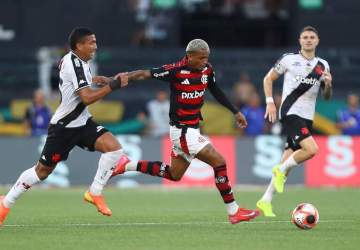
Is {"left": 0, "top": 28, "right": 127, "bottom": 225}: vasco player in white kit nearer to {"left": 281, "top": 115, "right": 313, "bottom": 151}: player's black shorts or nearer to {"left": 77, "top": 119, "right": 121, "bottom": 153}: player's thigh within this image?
{"left": 77, "top": 119, "right": 121, "bottom": 153}: player's thigh

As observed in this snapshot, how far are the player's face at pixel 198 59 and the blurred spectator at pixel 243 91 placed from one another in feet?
34.1

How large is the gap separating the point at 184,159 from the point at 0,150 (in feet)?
31.1

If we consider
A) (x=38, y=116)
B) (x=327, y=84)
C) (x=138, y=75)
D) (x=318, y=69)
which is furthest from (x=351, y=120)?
(x=138, y=75)

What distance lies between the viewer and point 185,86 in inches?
519

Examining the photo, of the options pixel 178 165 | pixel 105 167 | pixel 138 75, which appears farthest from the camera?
pixel 178 165

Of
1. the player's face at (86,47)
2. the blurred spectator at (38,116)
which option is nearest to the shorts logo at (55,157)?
the player's face at (86,47)

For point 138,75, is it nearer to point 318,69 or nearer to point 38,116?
point 318,69

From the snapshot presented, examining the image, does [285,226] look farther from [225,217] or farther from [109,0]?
[109,0]

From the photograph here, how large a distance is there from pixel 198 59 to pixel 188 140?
1004 mm

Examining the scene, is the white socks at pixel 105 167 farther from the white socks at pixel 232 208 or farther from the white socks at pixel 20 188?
the white socks at pixel 232 208

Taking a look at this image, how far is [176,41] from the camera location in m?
24.0

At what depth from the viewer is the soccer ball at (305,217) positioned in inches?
496

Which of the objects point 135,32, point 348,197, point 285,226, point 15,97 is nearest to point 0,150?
point 15,97

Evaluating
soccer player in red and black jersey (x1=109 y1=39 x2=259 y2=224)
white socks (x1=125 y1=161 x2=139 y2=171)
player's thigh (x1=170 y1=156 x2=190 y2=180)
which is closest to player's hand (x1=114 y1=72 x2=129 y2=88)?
soccer player in red and black jersey (x1=109 y1=39 x2=259 y2=224)
